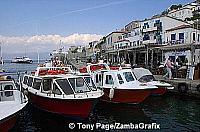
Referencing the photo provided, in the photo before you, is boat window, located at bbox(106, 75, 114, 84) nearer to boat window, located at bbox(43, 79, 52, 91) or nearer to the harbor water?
the harbor water

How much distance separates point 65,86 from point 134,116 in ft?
17.8

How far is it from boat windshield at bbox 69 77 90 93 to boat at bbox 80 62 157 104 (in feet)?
11.1

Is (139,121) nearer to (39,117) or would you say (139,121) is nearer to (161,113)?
(161,113)

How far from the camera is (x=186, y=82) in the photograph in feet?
86.1

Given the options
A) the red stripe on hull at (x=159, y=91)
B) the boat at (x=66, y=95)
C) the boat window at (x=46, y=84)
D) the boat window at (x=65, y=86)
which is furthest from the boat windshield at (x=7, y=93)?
the red stripe on hull at (x=159, y=91)

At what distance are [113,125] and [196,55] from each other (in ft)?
97.2

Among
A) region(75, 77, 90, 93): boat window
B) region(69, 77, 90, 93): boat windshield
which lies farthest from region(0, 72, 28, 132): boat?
region(75, 77, 90, 93): boat window

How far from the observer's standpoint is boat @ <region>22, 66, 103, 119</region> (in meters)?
16.6

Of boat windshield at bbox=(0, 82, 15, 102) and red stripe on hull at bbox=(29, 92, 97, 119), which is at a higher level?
boat windshield at bbox=(0, 82, 15, 102)

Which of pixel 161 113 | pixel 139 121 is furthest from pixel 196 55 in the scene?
pixel 139 121

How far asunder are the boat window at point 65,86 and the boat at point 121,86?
4702mm

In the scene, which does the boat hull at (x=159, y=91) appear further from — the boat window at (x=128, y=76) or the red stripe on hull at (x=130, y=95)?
the red stripe on hull at (x=130, y=95)

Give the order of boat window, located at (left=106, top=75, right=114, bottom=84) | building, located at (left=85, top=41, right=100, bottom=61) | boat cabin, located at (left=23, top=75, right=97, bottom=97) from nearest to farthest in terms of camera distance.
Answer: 1. boat cabin, located at (left=23, top=75, right=97, bottom=97)
2. boat window, located at (left=106, top=75, right=114, bottom=84)
3. building, located at (left=85, top=41, right=100, bottom=61)

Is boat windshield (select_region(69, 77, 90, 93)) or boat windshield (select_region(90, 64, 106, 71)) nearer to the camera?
boat windshield (select_region(69, 77, 90, 93))
